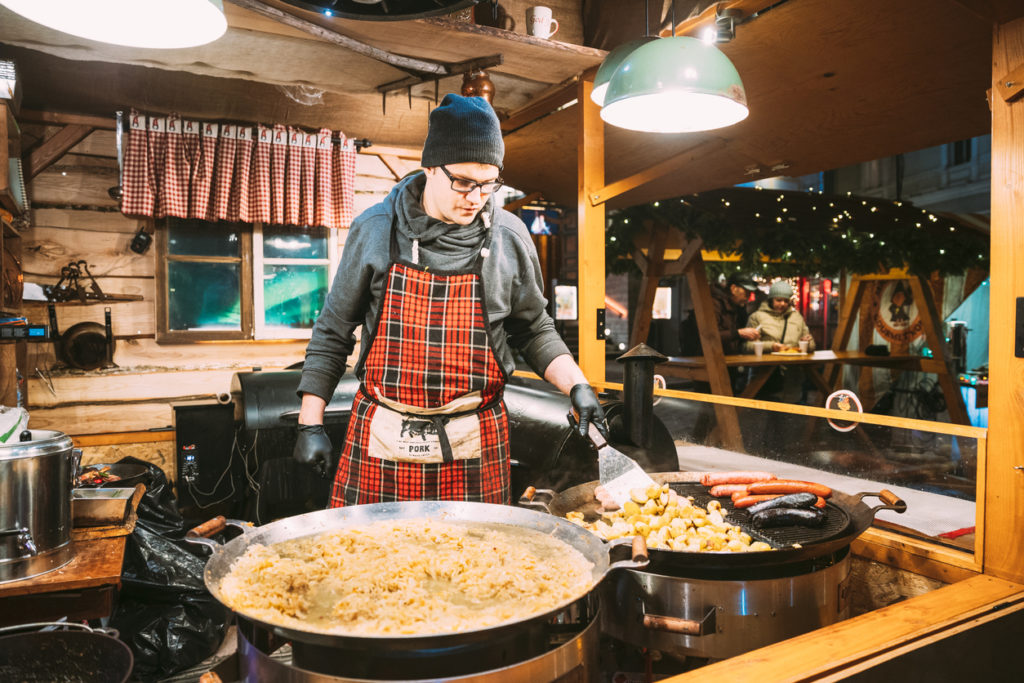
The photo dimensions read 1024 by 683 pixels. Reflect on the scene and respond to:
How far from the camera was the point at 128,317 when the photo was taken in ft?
18.6

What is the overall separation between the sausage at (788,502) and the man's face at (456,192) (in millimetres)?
1326

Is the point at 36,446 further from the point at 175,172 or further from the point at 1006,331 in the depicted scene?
the point at 175,172

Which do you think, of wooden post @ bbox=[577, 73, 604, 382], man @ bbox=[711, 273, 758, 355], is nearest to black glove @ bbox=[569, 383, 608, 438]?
wooden post @ bbox=[577, 73, 604, 382]

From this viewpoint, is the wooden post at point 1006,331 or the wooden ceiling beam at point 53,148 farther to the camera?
the wooden ceiling beam at point 53,148

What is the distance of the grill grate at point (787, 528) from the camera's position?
5.75 feet

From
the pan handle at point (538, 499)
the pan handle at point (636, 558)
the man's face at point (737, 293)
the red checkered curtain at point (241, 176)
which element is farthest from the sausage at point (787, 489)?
the man's face at point (737, 293)

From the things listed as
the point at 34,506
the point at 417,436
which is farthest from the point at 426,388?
the point at 34,506

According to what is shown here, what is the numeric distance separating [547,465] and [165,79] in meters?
4.15

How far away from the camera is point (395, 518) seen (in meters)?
1.70

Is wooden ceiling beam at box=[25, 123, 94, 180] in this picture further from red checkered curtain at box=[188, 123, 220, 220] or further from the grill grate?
the grill grate

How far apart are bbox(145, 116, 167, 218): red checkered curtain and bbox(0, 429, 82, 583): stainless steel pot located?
150 inches

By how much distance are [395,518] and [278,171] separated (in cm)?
493

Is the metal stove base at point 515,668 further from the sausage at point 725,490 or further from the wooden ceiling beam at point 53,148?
the wooden ceiling beam at point 53,148

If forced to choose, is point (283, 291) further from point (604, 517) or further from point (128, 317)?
point (604, 517)
